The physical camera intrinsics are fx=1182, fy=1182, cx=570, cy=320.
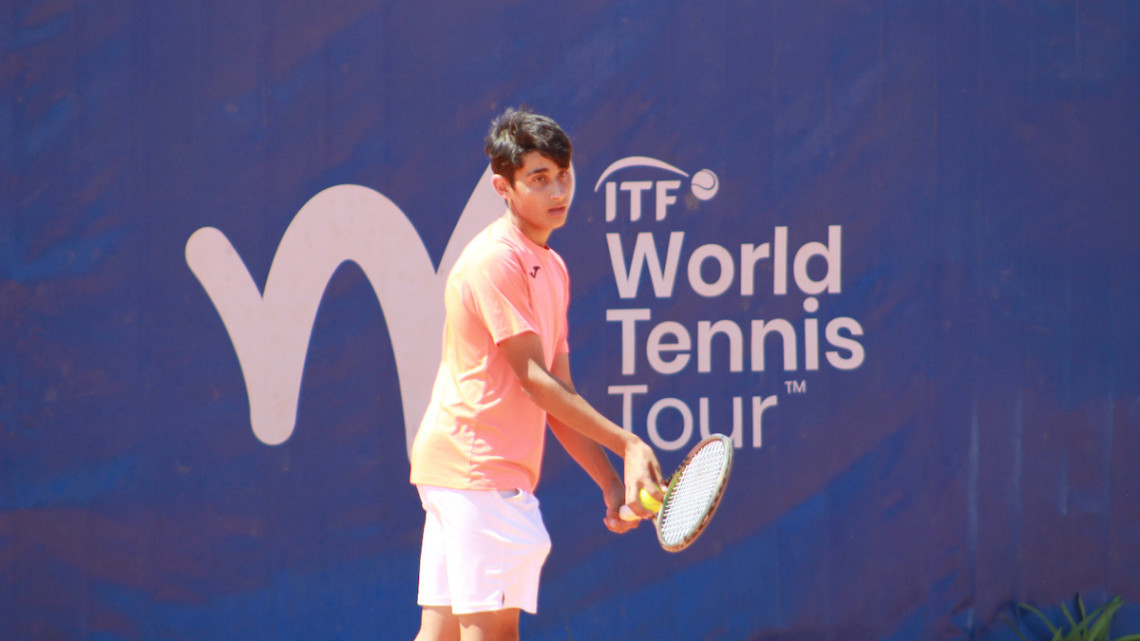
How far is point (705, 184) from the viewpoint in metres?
4.11

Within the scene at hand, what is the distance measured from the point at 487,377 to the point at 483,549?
38 cm

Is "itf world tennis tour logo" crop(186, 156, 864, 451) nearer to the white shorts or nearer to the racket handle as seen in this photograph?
the white shorts

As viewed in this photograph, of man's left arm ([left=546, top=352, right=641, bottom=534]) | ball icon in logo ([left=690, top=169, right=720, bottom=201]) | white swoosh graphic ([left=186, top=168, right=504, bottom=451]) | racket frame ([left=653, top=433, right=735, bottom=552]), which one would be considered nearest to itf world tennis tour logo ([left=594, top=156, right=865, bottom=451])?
ball icon in logo ([left=690, top=169, right=720, bottom=201])

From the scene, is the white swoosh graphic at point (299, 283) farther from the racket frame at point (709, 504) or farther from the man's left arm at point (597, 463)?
the racket frame at point (709, 504)

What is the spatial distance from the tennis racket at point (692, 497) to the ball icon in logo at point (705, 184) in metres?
1.69

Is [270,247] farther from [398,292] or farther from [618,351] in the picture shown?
[618,351]

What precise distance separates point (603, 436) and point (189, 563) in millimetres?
2110

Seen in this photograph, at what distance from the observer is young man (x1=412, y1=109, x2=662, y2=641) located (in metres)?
2.55

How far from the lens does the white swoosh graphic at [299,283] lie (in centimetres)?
401

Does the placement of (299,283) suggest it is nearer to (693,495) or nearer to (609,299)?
(609,299)

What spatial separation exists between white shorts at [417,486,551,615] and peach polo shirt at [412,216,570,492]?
35 millimetres

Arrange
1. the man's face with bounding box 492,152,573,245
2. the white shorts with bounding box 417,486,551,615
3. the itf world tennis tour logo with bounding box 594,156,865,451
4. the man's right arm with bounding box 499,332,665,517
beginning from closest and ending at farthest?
1. the man's right arm with bounding box 499,332,665,517
2. the white shorts with bounding box 417,486,551,615
3. the man's face with bounding box 492,152,573,245
4. the itf world tennis tour logo with bounding box 594,156,865,451

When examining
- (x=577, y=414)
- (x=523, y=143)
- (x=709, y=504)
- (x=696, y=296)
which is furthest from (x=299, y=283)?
(x=709, y=504)

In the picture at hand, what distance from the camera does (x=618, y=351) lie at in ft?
13.5
